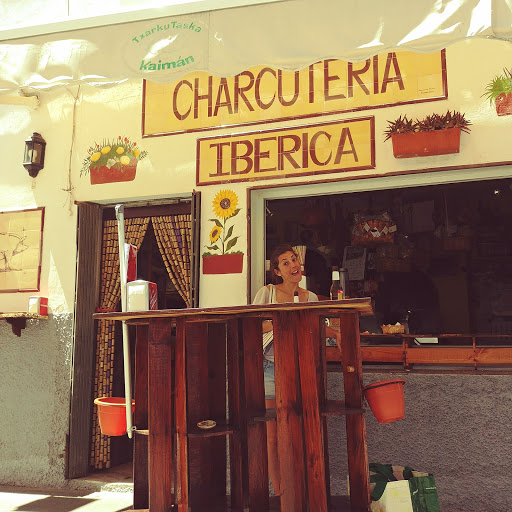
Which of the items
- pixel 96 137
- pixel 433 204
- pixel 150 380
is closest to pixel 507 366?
pixel 433 204

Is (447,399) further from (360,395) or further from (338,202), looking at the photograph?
(338,202)

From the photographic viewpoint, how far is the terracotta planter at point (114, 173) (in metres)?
6.21

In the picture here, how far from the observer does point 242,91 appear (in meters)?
5.97

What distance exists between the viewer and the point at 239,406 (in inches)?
150

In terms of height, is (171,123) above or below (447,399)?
above

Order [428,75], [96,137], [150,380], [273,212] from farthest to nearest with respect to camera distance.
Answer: [96,137]
[273,212]
[428,75]
[150,380]

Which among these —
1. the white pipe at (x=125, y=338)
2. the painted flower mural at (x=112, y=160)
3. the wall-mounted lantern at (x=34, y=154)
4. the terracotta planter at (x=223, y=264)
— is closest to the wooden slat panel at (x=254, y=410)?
the white pipe at (x=125, y=338)

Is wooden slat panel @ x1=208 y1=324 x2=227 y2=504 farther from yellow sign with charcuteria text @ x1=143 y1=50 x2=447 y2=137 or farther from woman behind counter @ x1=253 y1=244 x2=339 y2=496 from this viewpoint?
yellow sign with charcuteria text @ x1=143 y1=50 x2=447 y2=137

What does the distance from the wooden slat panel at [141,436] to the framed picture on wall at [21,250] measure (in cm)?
287

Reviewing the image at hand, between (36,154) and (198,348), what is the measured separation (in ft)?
12.1

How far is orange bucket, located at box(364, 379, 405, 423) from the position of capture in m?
3.85

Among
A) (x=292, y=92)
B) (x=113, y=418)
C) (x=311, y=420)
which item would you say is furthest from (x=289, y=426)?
(x=292, y=92)

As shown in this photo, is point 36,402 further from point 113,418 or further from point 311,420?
point 311,420

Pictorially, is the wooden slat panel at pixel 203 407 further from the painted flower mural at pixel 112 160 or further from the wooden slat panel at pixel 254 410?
the painted flower mural at pixel 112 160
